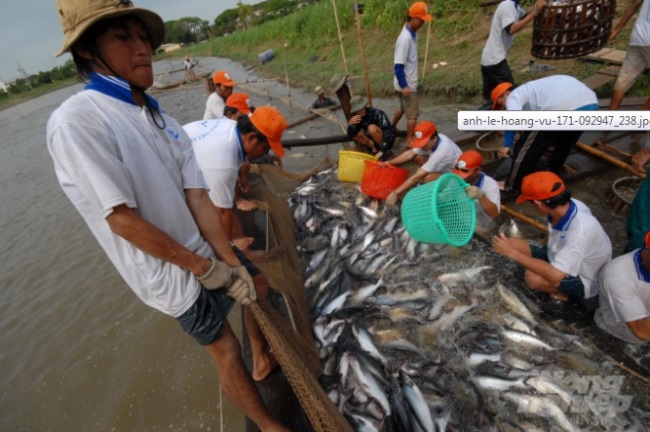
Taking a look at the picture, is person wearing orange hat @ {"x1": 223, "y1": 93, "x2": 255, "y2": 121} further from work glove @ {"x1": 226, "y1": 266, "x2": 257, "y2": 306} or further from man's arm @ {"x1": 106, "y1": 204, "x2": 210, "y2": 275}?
man's arm @ {"x1": 106, "y1": 204, "x2": 210, "y2": 275}

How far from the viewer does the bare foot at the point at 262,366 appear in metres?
3.14

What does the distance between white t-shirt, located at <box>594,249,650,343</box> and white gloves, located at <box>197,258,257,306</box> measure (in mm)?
2825

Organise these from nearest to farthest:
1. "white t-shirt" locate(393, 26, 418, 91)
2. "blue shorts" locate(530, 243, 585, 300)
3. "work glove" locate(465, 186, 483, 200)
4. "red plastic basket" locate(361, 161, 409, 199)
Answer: "blue shorts" locate(530, 243, 585, 300) → "work glove" locate(465, 186, 483, 200) → "red plastic basket" locate(361, 161, 409, 199) → "white t-shirt" locate(393, 26, 418, 91)

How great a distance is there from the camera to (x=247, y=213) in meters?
5.06

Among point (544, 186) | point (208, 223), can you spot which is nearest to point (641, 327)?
point (544, 186)

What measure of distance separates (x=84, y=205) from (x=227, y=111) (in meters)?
5.00

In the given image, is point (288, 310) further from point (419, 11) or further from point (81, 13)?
point (419, 11)

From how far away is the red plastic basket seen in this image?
15.8 feet

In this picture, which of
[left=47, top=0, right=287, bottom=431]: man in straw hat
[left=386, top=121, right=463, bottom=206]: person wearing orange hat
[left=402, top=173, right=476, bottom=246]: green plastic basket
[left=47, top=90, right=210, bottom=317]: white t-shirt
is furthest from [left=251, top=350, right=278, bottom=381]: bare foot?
[left=386, top=121, right=463, bottom=206]: person wearing orange hat

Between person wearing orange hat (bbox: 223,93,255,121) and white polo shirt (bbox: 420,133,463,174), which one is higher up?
person wearing orange hat (bbox: 223,93,255,121)

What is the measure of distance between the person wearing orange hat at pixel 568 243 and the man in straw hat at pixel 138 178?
261 centimetres

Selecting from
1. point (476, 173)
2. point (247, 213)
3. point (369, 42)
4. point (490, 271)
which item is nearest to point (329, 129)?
point (247, 213)

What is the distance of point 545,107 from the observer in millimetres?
4359

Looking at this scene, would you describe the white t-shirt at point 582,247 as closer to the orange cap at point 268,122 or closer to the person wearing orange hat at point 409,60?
the orange cap at point 268,122
